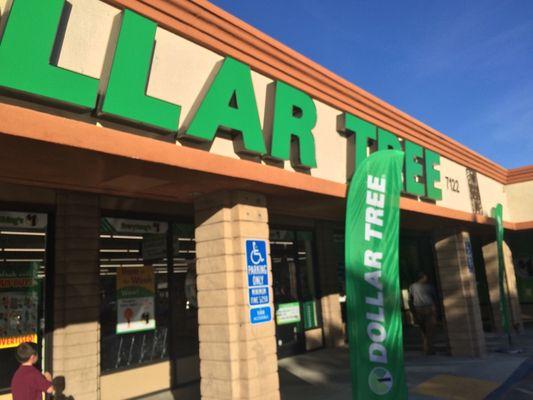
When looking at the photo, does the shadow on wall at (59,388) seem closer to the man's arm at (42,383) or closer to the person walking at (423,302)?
the man's arm at (42,383)

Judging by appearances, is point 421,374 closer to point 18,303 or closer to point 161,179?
point 161,179

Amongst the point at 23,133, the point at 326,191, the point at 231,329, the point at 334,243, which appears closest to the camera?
the point at 23,133

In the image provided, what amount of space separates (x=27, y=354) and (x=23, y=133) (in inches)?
111

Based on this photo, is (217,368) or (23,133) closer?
(23,133)

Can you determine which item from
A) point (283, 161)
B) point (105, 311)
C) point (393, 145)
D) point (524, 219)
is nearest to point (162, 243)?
point (105, 311)

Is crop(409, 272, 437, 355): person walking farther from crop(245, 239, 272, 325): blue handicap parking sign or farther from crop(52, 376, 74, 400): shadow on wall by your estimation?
crop(52, 376, 74, 400): shadow on wall

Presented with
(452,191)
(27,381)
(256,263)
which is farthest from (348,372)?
(27,381)

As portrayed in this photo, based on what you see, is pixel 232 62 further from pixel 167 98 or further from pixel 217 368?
pixel 217 368

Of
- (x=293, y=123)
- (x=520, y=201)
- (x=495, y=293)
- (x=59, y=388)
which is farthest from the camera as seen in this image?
(x=495, y=293)

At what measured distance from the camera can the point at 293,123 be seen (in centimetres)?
728

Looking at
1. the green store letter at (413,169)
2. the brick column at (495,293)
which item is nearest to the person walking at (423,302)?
the green store letter at (413,169)

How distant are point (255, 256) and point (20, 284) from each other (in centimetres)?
381

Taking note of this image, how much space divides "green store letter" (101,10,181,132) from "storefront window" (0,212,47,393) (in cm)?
359

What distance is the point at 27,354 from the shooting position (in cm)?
548
